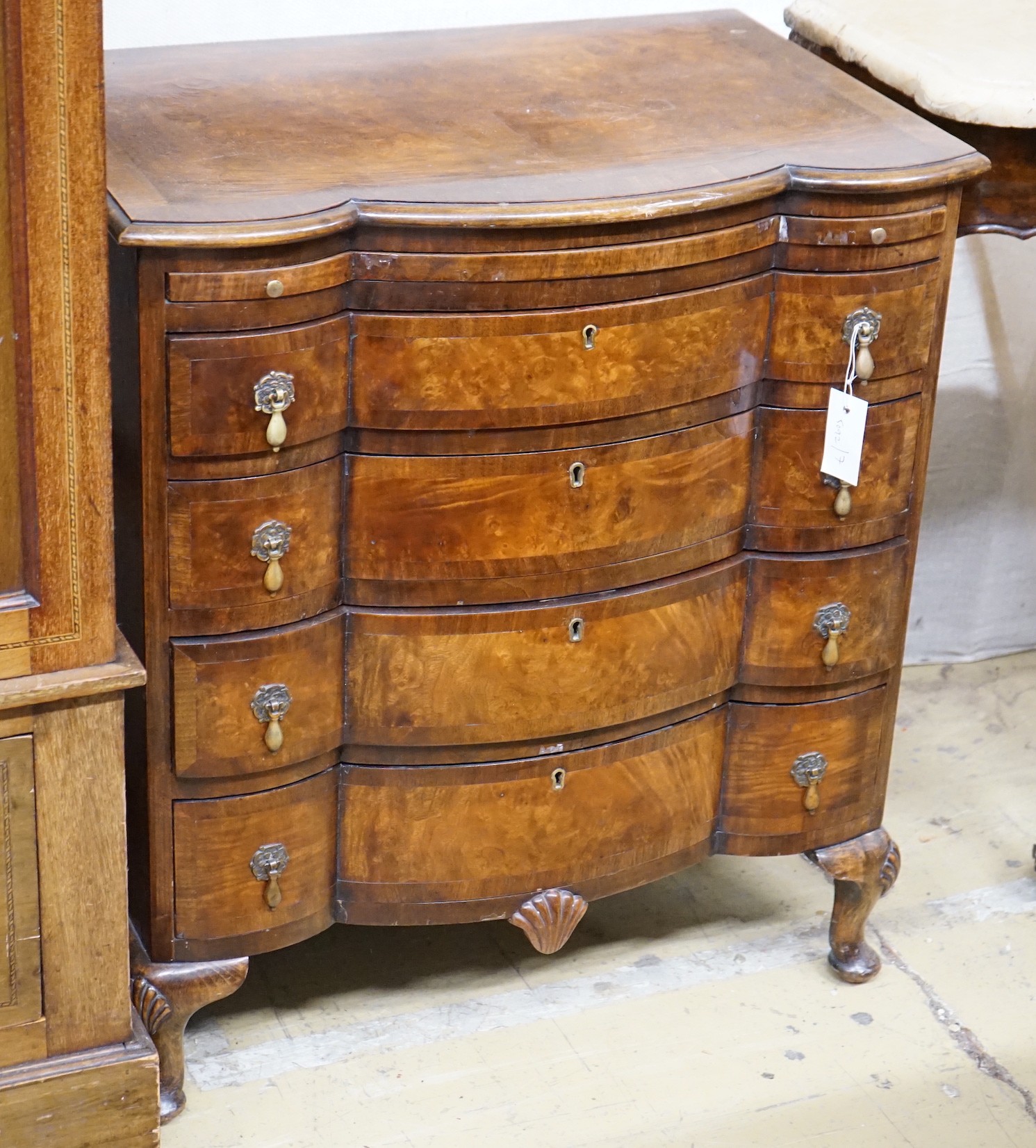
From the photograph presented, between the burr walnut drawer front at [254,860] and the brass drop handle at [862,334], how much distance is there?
0.75 m

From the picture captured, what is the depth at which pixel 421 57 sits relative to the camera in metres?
2.22

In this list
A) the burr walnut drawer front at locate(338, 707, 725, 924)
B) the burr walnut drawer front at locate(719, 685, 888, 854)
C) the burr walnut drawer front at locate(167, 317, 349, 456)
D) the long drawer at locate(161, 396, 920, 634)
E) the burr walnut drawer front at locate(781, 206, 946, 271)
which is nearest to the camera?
the burr walnut drawer front at locate(167, 317, 349, 456)

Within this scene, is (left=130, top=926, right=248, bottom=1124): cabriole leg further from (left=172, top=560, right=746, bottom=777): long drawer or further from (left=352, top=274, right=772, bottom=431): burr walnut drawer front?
(left=352, top=274, right=772, bottom=431): burr walnut drawer front

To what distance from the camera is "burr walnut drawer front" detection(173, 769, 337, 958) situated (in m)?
1.99

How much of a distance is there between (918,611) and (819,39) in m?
1.19

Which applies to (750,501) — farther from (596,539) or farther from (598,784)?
(598,784)

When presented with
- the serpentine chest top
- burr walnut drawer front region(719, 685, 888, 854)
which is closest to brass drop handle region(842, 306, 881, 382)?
the serpentine chest top

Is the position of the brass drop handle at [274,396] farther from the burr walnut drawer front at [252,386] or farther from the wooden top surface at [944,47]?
the wooden top surface at [944,47]

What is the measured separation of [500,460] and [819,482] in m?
0.41

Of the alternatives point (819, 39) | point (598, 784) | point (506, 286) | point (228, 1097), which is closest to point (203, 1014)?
point (228, 1097)

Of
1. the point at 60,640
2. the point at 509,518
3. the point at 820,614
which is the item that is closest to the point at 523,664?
the point at 509,518

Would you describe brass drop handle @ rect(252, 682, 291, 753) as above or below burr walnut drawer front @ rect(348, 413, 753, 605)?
below

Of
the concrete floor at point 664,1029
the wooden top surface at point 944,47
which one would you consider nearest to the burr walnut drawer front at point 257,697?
the concrete floor at point 664,1029

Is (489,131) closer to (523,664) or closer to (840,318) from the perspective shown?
(840,318)
